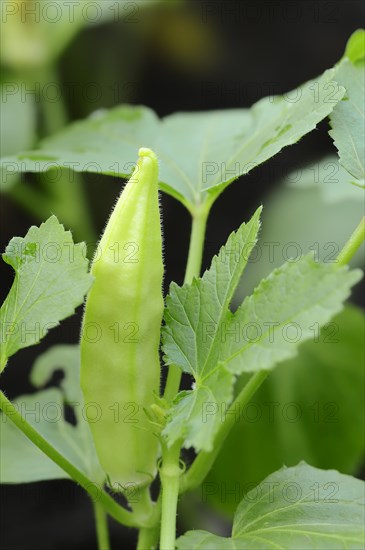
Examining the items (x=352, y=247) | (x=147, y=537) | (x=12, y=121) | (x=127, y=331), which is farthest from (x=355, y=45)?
(x=12, y=121)

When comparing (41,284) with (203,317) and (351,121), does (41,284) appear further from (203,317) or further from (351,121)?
(351,121)

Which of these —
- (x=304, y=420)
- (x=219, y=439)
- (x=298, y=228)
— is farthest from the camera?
(x=298, y=228)

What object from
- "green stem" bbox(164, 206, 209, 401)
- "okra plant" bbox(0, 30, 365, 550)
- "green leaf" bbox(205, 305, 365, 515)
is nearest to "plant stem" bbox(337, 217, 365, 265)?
"okra plant" bbox(0, 30, 365, 550)

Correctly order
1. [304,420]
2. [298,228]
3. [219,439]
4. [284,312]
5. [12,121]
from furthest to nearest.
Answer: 1. [298,228]
2. [12,121]
3. [304,420]
4. [219,439]
5. [284,312]

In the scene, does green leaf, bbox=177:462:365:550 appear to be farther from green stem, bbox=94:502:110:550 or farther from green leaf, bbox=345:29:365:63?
green leaf, bbox=345:29:365:63

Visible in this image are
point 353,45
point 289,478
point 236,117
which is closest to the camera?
point 289,478

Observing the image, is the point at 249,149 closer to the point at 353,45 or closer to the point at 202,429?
the point at 353,45

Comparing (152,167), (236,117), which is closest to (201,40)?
(236,117)
